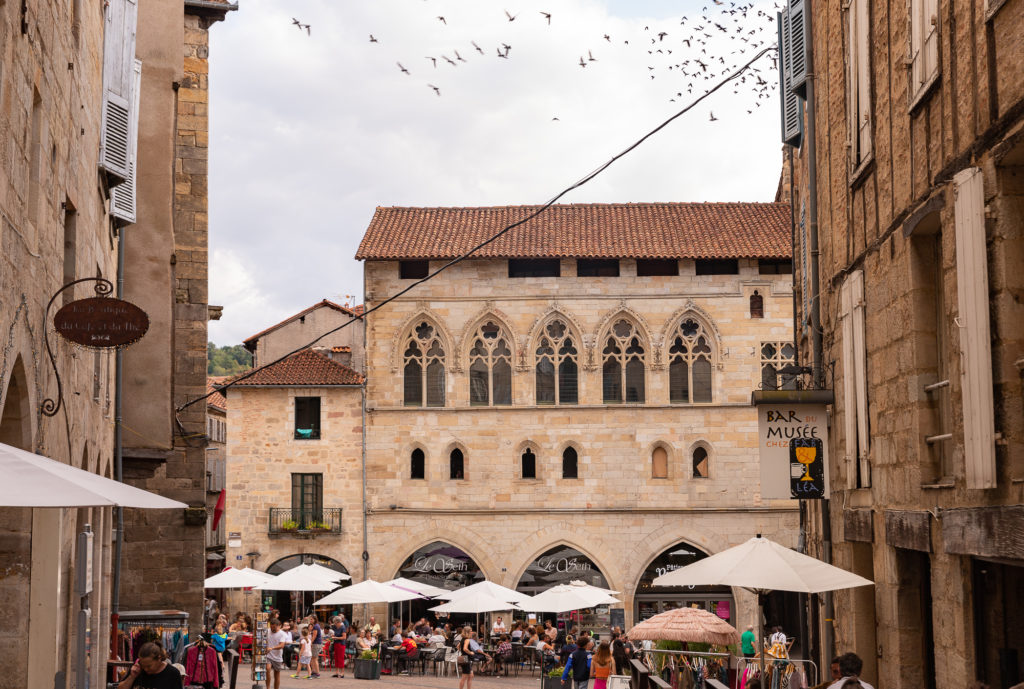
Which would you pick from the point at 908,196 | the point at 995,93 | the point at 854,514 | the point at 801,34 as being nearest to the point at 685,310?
the point at 801,34

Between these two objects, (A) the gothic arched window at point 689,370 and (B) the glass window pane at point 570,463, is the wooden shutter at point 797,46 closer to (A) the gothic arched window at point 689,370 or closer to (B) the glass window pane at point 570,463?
(A) the gothic arched window at point 689,370

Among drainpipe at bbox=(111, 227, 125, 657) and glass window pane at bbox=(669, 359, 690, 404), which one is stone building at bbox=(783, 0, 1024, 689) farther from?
glass window pane at bbox=(669, 359, 690, 404)

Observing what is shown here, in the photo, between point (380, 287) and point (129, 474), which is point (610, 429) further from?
point (129, 474)

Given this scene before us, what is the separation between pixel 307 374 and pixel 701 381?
419 inches

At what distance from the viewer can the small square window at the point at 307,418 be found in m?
34.3

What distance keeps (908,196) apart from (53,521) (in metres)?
7.13

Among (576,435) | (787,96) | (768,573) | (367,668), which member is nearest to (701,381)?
(576,435)

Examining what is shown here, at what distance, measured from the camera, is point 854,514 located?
Answer: 39.8 ft

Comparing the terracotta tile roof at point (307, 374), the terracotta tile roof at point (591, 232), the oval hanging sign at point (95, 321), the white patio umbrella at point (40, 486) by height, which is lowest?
Result: the white patio umbrella at point (40, 486)

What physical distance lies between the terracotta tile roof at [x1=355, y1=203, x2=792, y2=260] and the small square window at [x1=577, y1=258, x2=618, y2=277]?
35 centimetres

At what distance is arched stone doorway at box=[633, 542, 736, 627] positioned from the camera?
108ft

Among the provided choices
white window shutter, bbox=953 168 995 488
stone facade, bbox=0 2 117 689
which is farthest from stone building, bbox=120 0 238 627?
white window shutter, bbox=953 168 995 488

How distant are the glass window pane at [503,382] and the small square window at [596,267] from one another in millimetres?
3165

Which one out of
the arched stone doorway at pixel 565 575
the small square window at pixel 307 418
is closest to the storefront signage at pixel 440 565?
the arched stone doorway at pixel 565 575
